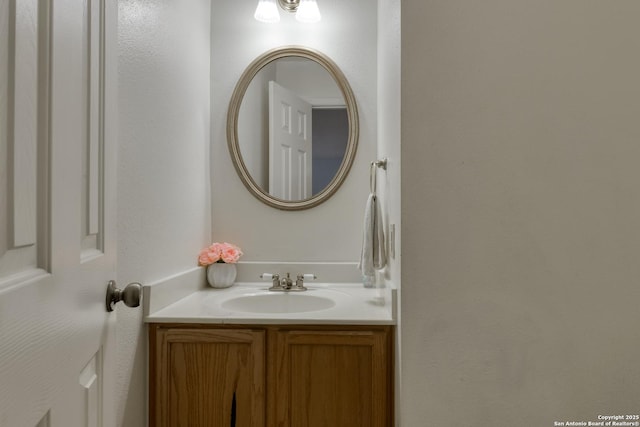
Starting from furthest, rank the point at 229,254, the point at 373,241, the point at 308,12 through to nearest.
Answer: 1. the point at 308,12
2. the point at 229,254
3. the point at 373,241

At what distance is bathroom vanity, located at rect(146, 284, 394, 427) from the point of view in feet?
4.41

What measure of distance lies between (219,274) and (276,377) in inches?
26.5

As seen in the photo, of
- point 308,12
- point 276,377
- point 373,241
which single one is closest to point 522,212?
point 373,241

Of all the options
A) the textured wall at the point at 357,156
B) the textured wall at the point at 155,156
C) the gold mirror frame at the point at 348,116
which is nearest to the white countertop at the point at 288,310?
the textured wall at the point at 155,156

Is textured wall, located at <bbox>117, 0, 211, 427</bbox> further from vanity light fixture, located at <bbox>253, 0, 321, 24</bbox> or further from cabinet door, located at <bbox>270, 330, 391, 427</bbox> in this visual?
cabinet door, located at <bbox>270, 330, 391, 427</bbox>

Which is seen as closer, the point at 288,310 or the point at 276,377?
the point at 276,377

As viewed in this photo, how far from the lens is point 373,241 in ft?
5.35

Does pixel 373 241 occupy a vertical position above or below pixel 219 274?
above

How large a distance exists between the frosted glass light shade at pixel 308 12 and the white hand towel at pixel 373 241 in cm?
103

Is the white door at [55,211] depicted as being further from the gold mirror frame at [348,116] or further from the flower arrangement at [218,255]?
the gold mirror frame at [348,116]

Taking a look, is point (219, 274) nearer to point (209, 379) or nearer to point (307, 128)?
point (209, 379)

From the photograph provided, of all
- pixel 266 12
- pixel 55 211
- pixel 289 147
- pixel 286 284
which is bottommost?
pixel 286 284

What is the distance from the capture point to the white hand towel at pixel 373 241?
1616 millimetres

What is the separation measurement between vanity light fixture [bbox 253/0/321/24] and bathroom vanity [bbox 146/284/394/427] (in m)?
1.47
